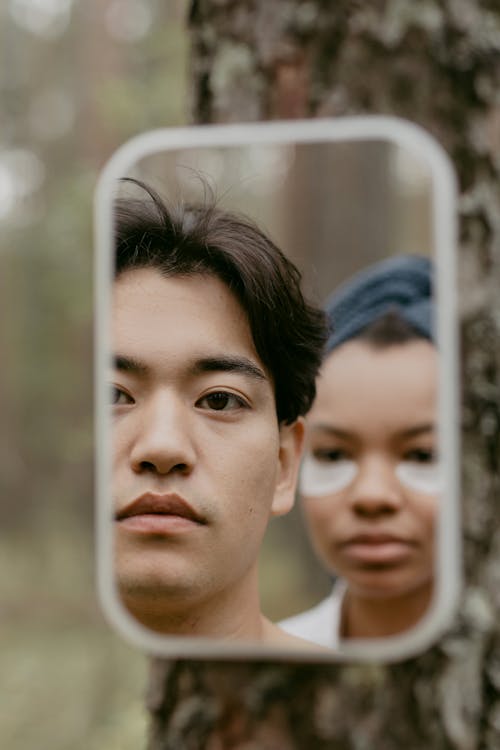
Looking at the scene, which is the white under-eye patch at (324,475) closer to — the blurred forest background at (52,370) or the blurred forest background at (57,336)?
the blurred forest background at (57,336)

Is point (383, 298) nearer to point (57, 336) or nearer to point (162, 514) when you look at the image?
point (162, 514)

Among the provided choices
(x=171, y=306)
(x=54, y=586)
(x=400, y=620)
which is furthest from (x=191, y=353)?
(x=54, y=586)

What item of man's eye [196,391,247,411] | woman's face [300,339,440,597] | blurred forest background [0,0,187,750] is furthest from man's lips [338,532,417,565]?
blurred forest background [0,0,187,750]

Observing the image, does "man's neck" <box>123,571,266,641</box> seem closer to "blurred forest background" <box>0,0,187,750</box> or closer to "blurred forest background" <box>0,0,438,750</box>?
"blurred forest background" <box>0,0,438,750</box>

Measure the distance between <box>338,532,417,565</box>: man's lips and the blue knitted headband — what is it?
0.36 feet

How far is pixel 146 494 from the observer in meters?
0.59

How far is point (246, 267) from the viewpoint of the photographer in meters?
0.59

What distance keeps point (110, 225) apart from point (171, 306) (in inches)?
2.6

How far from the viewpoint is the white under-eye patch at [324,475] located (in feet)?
1.87

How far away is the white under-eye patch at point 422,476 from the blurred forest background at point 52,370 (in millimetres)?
2798

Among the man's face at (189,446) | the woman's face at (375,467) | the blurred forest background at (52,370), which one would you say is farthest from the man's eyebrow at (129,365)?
the blurred forest background at (52,370)

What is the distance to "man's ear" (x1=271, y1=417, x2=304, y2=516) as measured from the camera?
1.89 feet

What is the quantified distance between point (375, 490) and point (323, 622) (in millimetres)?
81

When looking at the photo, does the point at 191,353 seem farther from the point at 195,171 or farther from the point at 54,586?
the point at 54,586
